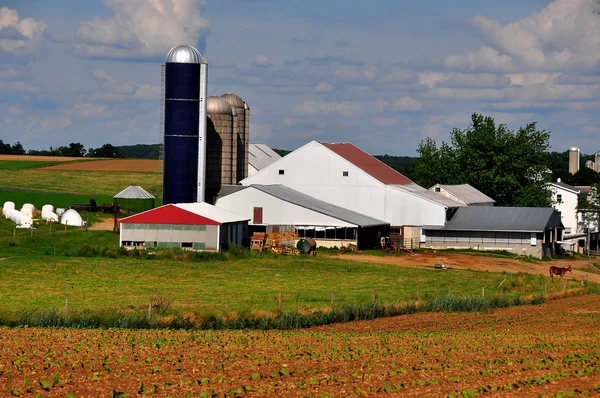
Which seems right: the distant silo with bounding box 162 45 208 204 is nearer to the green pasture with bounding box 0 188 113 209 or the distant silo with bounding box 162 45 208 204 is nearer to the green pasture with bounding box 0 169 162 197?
the green pasture with bounding box 0 188 113 209

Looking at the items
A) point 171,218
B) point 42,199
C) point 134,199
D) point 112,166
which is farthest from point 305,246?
point 112,166

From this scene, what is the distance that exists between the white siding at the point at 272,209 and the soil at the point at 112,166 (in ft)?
186

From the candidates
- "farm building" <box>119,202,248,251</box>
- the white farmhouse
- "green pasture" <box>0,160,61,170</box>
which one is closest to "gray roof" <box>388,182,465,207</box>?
"farm building" <box>119,202,248,251</box>

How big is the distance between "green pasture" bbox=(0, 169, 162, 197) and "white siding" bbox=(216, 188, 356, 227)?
36.0 metres

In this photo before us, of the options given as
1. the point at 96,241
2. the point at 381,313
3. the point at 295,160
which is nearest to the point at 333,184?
the point at 295,160

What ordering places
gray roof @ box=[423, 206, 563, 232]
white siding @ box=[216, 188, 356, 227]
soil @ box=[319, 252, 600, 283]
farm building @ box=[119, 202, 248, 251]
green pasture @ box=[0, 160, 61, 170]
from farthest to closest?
green pasture @ box=[0, 160, 61, 170] < gray roof @ box=[423, 206, 563, 232] < white siding @ box=[216, 188, 356, 227] < soil @ box=[319, 252, 600, 283] < farm building @ box=[119, 202, 248, 251]

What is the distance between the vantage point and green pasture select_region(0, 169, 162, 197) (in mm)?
105750

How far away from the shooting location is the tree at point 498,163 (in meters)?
86.8

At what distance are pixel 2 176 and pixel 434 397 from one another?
10218 centimetres

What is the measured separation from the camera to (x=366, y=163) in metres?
76.3

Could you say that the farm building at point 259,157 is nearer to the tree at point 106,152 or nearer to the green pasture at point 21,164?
the green pasture at point 21,164

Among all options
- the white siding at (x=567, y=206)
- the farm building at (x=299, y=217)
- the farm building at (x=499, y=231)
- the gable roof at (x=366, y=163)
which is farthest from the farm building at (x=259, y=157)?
the white siding at (x=567, y=206)

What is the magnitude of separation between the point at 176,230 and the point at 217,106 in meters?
15.0

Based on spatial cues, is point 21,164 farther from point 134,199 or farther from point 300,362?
point 300,362
